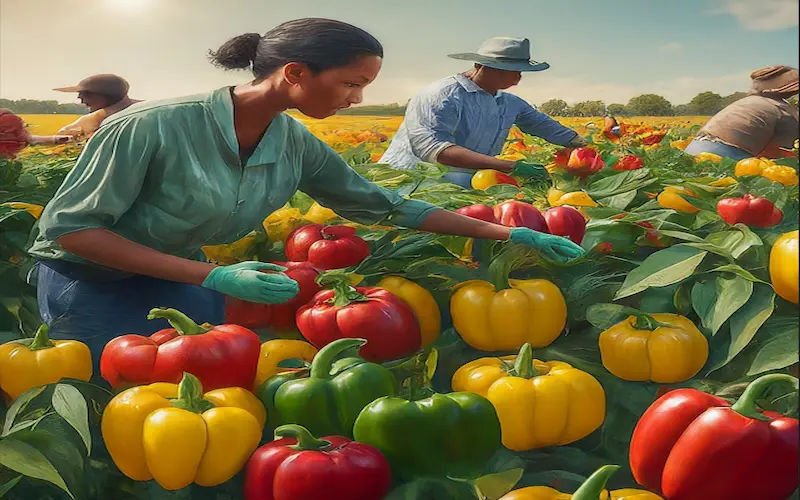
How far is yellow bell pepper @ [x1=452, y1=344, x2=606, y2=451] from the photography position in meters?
1.00

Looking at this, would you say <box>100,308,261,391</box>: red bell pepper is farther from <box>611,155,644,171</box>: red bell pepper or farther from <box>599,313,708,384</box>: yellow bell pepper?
<box>611,155,644,171</box>: red bell pepper

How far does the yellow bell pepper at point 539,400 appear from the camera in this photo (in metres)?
1.00

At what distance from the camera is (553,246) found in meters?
1.24

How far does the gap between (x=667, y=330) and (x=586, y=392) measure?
0.46ft

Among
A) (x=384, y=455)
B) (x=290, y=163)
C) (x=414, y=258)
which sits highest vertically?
(x=290, y=163)

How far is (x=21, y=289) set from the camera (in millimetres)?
1668

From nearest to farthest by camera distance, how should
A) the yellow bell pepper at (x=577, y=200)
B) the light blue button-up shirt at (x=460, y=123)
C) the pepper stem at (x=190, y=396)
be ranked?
1. the pepper stem at (x=190, y=396)
2. the yellow bell pepper at (x=577, y=200)
3. the light blue button-up shirt at (x=460, y=123)

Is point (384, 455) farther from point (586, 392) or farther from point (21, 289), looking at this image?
point (21, 289)

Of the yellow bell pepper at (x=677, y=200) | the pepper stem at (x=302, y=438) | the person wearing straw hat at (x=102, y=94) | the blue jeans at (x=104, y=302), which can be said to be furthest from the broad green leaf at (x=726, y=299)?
the person wearing straw hat at (x=102, y=94)

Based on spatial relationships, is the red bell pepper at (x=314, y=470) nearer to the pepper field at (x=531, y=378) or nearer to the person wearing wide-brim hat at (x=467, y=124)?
the pepper field at (x=531, y=378)

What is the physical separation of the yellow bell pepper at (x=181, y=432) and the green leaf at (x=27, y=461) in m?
0.07

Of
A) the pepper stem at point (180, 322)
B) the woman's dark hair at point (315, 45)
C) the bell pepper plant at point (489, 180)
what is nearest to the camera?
the pepper stem at point (180, 322)

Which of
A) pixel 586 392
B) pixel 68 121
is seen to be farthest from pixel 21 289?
pixel 586 392

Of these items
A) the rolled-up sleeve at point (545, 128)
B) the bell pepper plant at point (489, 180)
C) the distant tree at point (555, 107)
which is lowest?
the bell pepper plant at point (489, 180)
